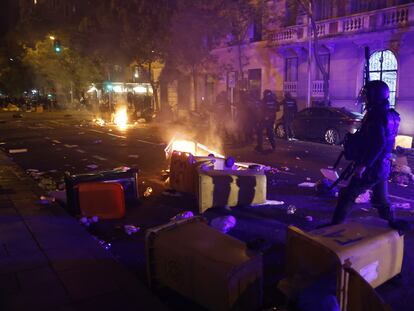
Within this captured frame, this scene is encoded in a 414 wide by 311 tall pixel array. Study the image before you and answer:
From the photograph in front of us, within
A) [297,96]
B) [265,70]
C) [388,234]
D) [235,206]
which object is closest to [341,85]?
[297,96]

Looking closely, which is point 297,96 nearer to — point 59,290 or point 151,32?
point 151,32

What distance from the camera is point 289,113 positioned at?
1816 centimetres

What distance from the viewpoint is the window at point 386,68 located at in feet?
67.5

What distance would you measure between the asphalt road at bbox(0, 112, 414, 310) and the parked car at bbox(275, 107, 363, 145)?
59 cm

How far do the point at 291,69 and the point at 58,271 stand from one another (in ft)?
77.9

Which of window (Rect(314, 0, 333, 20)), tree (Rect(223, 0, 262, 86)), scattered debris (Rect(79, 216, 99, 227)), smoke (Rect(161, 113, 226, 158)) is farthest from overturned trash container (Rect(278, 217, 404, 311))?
tree (Rect(223, 0, 262, 86))

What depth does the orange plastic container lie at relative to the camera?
21.2 ft

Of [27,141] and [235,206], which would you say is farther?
[27,141]

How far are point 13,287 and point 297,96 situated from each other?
23.2 m

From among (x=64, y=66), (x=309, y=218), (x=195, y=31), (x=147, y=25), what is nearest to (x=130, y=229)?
(x=309, y=218)

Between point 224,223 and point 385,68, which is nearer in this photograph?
point 224,223

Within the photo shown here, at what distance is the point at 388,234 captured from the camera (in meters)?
3.92

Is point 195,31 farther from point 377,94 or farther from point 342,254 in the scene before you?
point 342,254

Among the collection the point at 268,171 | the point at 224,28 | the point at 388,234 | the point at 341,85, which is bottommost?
the point at 268,171
